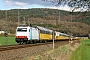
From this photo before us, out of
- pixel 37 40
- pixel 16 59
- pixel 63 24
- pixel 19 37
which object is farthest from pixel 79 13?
pixel 63 24

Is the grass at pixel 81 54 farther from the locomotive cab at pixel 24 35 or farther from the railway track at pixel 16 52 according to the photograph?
the locomotive cab at pixel 24 35

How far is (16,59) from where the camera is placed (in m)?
16.8

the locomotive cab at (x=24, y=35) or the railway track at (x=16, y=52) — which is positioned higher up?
the railway track at (x=16, y=52)

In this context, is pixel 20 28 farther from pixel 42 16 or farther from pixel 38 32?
pixel 42 16

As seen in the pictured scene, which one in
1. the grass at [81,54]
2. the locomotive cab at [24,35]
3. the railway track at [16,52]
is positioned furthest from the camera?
the locomotive cab at [24,35]

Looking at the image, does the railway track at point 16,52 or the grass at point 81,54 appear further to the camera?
the grass at point 81,54

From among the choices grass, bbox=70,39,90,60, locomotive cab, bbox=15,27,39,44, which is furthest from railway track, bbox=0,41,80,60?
locomotive cab, bbox=15,27,39,44

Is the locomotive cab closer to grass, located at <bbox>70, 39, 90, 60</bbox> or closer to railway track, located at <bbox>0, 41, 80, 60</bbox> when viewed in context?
grass, located at <bbox>70, 39, 90, 60</bbox>

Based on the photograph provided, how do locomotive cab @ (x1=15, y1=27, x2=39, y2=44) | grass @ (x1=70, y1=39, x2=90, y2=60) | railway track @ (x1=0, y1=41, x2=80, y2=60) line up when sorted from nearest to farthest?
railway track @ (x1=0, y1=41, x2=80, y2=60) → grass @ (x1=70, y1=39, x2=90, y2=60) → locomotive cab @ (x1=15, y1=27, x2=39, y2=44)

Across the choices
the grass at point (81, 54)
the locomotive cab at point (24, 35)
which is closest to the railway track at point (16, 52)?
the grass at point (81, 54)

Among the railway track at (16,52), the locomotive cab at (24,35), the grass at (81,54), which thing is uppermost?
the railway track at (16,52)

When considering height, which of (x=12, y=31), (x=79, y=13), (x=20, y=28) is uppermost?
(x=79, y=13)

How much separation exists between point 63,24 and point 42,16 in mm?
50950

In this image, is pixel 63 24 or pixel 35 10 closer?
pixel 63 24
